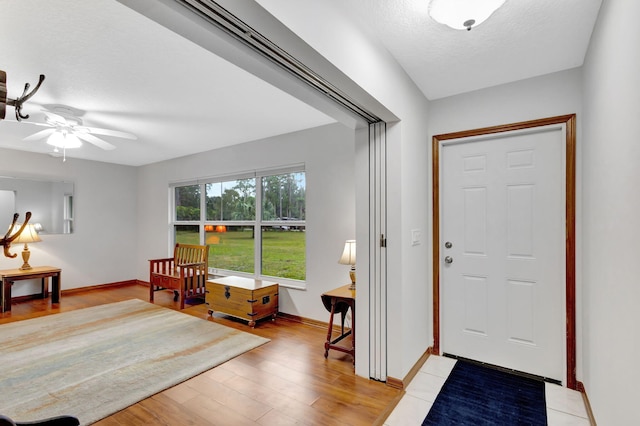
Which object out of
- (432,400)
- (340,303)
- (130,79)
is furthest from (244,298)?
(130,79)

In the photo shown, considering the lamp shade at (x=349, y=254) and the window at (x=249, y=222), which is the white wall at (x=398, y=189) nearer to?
the lamp shade at (x=349, y=254)

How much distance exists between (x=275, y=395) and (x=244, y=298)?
164 cm

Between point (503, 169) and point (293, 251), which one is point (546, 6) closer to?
point (503, 169)

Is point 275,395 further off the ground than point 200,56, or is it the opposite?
point 200,56

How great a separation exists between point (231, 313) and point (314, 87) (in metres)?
3.00

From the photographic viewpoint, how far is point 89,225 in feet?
18.8

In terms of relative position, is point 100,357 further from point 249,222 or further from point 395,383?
point 395,383

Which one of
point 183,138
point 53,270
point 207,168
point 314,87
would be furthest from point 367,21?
point 53,270

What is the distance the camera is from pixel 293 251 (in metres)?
4.23

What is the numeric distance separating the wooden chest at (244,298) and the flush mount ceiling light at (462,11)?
10.3ft

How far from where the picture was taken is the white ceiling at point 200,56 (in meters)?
1.76

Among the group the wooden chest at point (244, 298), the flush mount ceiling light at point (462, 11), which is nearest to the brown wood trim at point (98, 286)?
the wooden chest at point (244, 298)

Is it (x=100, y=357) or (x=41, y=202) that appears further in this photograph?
(x=41, y=202)

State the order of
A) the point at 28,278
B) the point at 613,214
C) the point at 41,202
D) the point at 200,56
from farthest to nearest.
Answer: the point at 41,202
the point at 28,278
the point at 200,56
the point at 613,214
